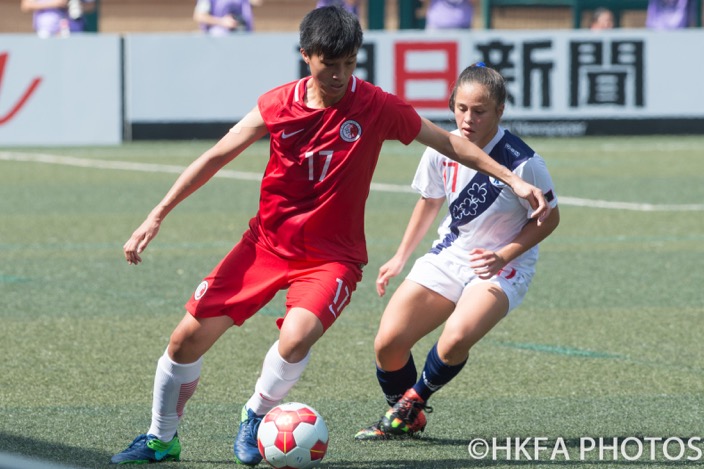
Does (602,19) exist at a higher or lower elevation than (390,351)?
higher

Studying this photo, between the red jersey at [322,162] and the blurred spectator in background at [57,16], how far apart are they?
1645 cm

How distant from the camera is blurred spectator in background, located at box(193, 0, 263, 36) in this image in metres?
A: 19.5

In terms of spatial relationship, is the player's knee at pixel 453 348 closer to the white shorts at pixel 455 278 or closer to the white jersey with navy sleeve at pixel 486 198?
the white shorts at pixel 455 278

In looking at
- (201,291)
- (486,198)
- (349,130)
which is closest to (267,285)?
(201,291)

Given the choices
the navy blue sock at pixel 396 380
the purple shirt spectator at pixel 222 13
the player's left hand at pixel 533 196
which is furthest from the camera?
the purple shirt spectator at pixel 222 13

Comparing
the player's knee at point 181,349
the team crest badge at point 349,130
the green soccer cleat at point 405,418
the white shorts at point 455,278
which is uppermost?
the team crest badge at point 349,130

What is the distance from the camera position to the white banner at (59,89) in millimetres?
17078

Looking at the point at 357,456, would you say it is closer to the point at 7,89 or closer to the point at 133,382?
the point at 133,382

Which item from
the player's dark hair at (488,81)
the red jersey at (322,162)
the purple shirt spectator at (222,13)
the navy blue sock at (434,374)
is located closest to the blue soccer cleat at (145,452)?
the red jersey at (322,162)

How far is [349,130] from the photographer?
500cm

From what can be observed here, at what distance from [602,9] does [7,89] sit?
10349 mm

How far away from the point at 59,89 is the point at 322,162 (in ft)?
42.7

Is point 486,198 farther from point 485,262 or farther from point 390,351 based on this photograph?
point 390,351

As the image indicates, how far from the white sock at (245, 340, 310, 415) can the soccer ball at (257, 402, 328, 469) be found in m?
0.09
